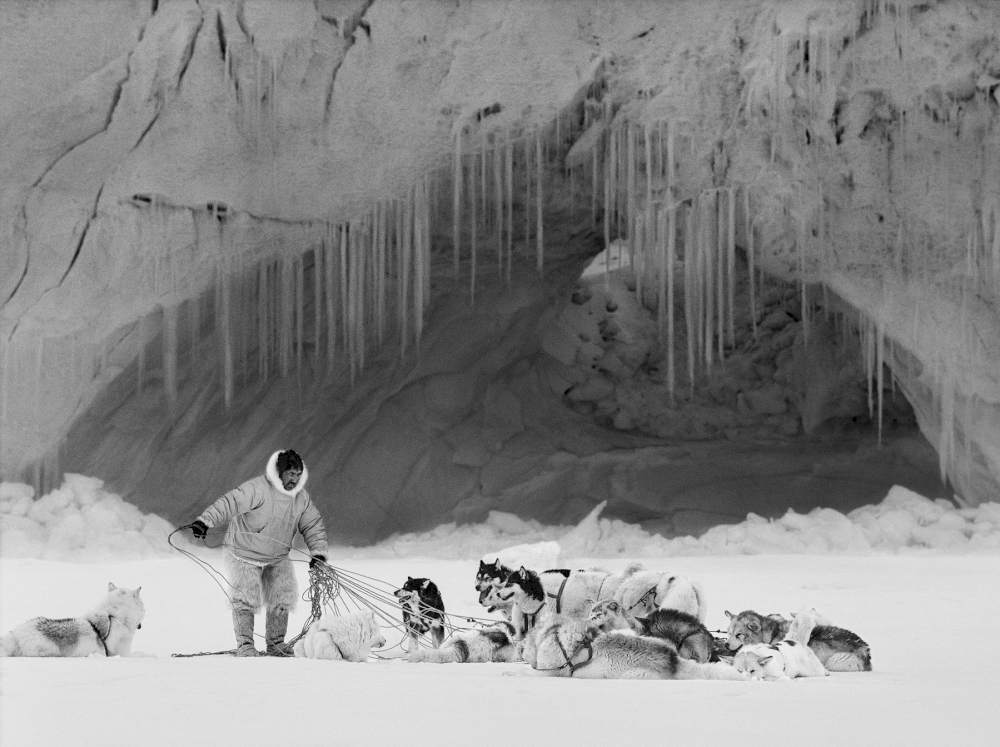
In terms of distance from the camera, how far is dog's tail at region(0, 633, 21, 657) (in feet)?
14.6

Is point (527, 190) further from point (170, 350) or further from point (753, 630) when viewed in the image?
point (753, 630)

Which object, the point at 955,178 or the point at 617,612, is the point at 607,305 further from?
the point at 617,612

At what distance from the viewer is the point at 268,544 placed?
16.3 feet

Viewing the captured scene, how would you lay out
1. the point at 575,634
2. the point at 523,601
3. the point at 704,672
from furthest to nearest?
the point at 523,601 → the point at 575,634 → the point at 704,672

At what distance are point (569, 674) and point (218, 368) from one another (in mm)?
7514

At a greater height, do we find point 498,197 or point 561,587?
point 498,197

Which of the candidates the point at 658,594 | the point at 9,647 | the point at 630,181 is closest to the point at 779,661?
the point at 658,594

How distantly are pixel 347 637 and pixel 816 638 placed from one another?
5.93 ft

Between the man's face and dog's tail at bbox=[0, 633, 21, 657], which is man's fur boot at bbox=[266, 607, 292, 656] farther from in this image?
dog's tail at bbox=[0, 633, 21, 657]

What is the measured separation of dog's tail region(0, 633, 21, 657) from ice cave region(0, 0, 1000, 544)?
577 centimetres

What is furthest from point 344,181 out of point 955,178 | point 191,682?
point 191,682

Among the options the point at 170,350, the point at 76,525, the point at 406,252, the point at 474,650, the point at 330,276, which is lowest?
the point at 474,650

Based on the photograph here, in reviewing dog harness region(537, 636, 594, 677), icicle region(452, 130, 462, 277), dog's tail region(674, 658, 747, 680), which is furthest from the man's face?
icicle region(452, 130, 462, 277)

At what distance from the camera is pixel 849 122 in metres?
9.86
